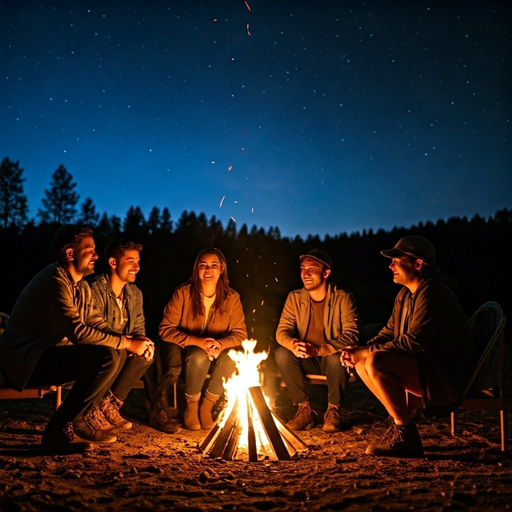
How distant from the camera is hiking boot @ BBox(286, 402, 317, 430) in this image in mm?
5816

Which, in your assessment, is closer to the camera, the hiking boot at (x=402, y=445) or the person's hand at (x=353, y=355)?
the hiking boot at (x=402, y=445)

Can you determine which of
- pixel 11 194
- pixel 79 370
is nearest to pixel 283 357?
pixel 79 370

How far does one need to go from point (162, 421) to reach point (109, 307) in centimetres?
129

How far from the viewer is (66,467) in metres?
4.23

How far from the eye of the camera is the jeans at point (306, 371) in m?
5.81

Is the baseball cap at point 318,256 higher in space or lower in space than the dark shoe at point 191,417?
higher

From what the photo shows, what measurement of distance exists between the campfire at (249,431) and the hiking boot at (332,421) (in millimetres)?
799

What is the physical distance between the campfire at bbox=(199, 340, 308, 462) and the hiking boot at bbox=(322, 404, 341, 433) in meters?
0.80

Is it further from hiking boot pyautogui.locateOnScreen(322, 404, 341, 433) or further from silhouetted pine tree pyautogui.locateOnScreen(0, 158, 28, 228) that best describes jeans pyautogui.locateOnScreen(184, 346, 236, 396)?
silhouetted pine tree pyautogui.locateOnScreen(0, 158, 28, 228)

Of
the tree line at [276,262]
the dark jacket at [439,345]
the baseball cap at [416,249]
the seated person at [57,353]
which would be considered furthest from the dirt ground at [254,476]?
the tree line at [276,262]

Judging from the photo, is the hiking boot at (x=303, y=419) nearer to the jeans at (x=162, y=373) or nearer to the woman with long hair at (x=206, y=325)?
the woman with long hair at (x=206, y=325)

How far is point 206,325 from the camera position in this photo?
20.9ft

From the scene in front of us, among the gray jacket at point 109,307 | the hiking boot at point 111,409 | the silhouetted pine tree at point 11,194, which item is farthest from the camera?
the silhouetted pine tree at point 11,194

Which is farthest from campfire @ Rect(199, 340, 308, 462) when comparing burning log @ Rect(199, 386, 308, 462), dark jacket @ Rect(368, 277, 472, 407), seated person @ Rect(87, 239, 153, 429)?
dark jacket @ Rect(368, 277, 472, 407)
